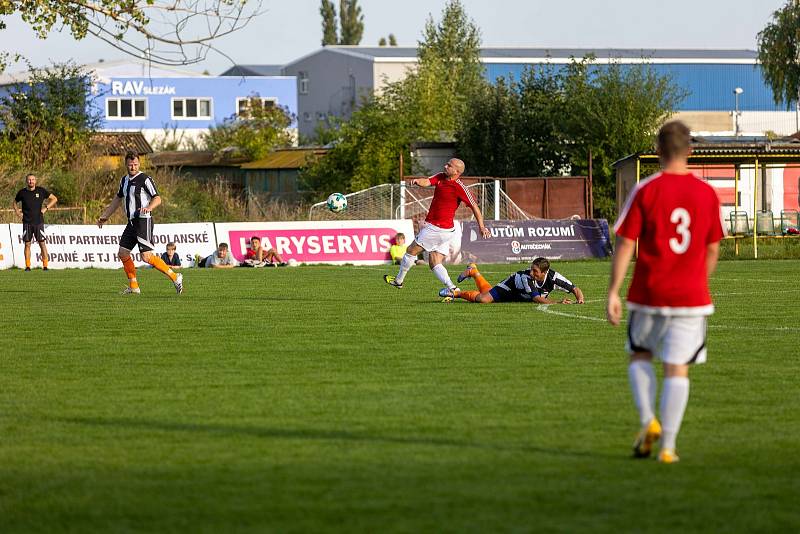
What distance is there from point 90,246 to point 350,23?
10581 centimetres

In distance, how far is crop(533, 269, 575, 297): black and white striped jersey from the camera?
55.5 feet

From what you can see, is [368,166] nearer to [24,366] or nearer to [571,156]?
[571,156]

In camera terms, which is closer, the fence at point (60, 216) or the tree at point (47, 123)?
the fence at point (60, 216)

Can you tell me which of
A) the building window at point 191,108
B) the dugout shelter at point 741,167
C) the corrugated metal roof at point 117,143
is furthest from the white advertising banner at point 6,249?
the building window at point 191,108

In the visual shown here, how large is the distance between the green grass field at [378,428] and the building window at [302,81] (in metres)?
80.8

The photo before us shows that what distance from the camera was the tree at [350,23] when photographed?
13312 cm

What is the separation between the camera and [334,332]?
44.8 feet

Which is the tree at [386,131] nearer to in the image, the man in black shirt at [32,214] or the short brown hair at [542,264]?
the man in black shirt at [32,214]

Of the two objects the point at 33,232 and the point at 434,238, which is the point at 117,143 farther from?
the point at 434,238

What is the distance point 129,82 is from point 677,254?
79368mm

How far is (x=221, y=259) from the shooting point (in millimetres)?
30297

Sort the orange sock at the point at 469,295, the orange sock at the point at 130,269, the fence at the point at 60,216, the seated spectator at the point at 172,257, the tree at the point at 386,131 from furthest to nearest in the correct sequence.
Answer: the tree at the point at 386,131 < the fence at the point at 60,216 < the seated spectator at the point at 172,257 < the orange sock at the point at 130,269 < the orange sock at the point at 469,295

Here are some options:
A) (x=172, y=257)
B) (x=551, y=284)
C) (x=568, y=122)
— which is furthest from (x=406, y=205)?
(x=551, y=284)

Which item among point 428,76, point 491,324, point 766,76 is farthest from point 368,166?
point 491,324
